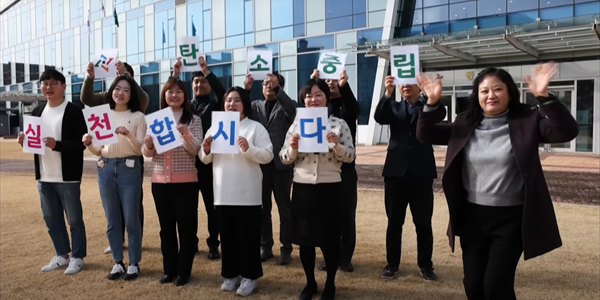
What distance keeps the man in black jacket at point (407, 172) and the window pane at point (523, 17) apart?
17.2m

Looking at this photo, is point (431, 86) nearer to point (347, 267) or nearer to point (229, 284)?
point (347, 267)

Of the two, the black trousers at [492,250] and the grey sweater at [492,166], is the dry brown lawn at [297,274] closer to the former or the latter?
the black trousers at [492,250]

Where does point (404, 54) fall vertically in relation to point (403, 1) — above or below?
below

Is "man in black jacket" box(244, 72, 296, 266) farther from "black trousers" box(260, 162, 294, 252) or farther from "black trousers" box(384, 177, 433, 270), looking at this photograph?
"black trousers" box(384, 177, 433, 270)

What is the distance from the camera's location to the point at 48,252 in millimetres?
5656

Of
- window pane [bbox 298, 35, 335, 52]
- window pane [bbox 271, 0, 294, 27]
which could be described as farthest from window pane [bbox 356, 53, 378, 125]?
window pane [bbox 271, 0, 294, 27]

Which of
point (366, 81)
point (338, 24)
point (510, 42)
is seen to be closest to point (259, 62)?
point (510, 42)

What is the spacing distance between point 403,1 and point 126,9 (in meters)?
23.5

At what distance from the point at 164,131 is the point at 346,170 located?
6.22ft

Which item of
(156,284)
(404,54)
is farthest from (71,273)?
(404,54)

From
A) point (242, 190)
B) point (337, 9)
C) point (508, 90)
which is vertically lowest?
point (242, 190)

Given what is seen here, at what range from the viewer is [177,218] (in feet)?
14.4

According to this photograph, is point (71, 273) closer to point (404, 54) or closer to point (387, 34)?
point (404, 54)

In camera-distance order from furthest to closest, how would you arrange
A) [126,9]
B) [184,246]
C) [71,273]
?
[126,9] → [71,273] → [184,246]
